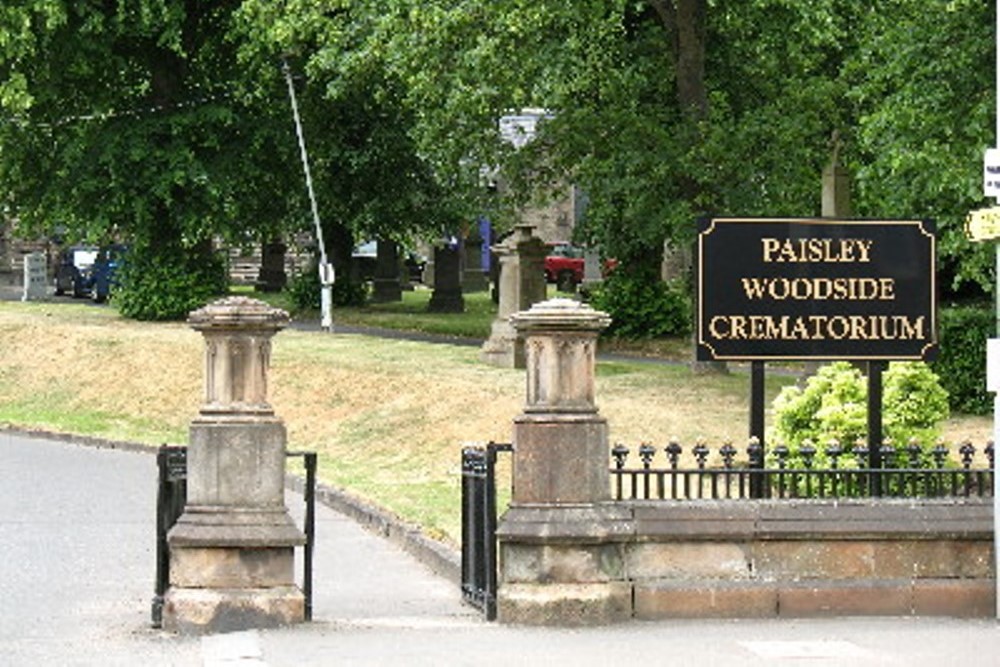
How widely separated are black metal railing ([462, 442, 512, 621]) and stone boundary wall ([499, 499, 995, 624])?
0.27 meters

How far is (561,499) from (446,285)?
3891 cm

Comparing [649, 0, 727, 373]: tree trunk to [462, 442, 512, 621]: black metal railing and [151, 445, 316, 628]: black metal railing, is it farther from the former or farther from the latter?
[151, 445, 316, 628]: black metal railing

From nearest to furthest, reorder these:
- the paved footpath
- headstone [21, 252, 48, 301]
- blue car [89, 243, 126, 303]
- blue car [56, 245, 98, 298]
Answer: the paved footpath, blue car [89, 243, 126, 303], headstone [21, 252, 48, 301], blue car [56, 245, 98, 298]

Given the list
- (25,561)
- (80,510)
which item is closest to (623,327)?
(80,510)

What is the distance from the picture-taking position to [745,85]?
39.0 meters

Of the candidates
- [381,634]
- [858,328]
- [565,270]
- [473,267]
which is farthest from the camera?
[565,270]

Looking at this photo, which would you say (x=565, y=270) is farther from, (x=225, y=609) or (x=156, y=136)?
(x=225, y=609)

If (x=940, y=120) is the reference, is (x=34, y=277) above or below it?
below

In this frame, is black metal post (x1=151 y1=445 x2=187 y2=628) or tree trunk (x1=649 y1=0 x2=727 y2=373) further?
tree trunk (x1=649 y1=0 x2=727 y2=373)

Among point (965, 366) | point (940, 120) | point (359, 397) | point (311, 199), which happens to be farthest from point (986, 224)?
point (311, 199)

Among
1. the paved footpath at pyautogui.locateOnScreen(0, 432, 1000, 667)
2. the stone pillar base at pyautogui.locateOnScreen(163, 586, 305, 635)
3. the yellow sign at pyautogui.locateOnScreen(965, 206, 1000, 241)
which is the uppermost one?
the yellow sign at pyautogui.locateOnScreen(965, 206, 1000, 241)

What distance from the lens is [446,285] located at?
175 ft

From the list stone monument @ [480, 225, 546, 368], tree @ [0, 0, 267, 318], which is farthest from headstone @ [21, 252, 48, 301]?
stone monument @ [480, 225, 546, 368]

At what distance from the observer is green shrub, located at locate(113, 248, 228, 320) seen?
44188mm
